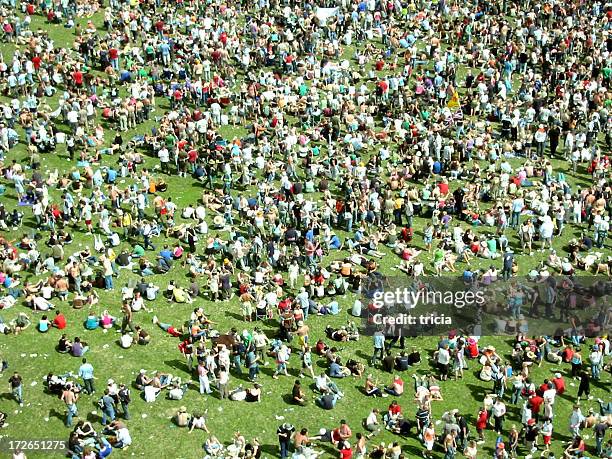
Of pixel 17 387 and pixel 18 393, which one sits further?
pixel 18 393

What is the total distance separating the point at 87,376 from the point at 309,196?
61.9ft

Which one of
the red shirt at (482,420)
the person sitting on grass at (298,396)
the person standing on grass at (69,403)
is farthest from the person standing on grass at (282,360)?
the person standing on grass at (69,403)

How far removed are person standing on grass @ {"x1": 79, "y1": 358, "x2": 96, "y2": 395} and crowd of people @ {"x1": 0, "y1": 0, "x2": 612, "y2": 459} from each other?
0.52 ft

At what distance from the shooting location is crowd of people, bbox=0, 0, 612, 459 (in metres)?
38.6

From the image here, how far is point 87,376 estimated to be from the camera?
120ft

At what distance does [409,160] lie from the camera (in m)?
Result: 55.1

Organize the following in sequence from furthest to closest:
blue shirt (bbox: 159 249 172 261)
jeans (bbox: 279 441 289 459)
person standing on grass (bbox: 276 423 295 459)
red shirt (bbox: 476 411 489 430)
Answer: blue shirt (bbox: 159 249 172 261)
red shirt (bbox: 476 411 489 430)
jeans (bbox: 279 441 289 459)
person standing on grass (bbox: 276 423 295 459)

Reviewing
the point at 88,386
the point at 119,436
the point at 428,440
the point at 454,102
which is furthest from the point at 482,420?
the point at 454,102

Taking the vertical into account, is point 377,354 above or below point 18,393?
below

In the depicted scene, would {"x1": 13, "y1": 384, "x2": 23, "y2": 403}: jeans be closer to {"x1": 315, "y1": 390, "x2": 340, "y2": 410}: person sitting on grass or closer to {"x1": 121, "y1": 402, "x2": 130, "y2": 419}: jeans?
{"x1": 121, "y1": 402, "x2": 130, "y2": 419}: jeans

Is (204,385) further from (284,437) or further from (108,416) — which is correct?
(284,437)

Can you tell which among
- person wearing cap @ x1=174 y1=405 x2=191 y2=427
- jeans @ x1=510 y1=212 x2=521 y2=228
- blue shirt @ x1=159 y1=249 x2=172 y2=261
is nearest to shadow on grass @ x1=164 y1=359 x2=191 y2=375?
person wearing cap @ x1=174 y1=405 x2=191 y2=427

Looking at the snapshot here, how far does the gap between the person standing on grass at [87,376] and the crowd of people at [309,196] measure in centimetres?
16

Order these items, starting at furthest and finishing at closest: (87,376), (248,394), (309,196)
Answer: (309,196), (248,394), (87,376)
